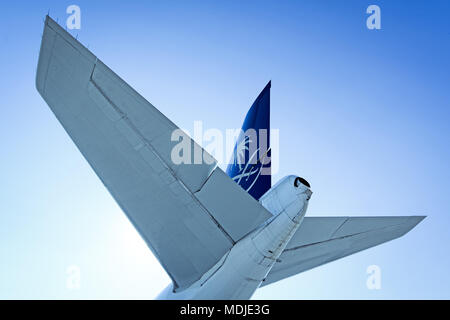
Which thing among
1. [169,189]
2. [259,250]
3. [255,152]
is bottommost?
[259,250]

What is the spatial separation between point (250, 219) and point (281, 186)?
0.62 m

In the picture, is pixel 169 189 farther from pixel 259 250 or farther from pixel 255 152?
pixel 255 152

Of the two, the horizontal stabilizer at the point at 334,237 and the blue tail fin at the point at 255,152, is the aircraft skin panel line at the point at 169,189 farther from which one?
the blue tail fin at the point at 255,152

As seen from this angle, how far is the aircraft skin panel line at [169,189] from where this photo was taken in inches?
172

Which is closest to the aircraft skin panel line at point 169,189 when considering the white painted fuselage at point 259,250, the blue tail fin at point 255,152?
the white painted fuselage at point 259,250

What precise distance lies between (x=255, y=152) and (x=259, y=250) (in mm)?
3647

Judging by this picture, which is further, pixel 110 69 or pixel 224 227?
pixel 224 227

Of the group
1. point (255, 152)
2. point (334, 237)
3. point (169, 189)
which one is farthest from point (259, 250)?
point (255, 152)

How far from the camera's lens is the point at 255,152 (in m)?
8.04

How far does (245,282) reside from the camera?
4.83m

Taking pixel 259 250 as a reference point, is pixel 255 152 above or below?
above

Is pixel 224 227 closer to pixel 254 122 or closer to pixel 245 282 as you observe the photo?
pixel 245 282

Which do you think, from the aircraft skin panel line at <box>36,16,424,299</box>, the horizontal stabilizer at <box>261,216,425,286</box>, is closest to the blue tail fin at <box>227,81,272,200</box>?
the horizontal stabilizer at <box>261,216,425,286</box>
